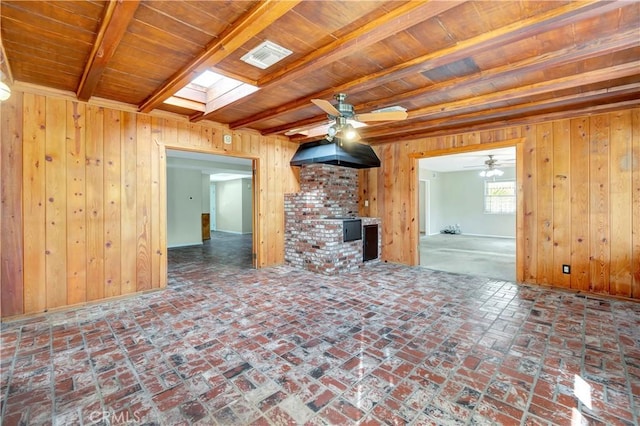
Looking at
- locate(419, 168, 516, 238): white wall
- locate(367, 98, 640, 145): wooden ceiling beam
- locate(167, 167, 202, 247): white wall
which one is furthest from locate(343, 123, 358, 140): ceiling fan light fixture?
locate(419, 168, 516, 238): white wall

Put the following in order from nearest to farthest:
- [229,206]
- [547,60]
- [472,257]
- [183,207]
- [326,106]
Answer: [547,60], [326,106], [472,257], [183,207], [229,206]

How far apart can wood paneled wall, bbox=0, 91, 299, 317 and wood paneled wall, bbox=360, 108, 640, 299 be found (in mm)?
5124

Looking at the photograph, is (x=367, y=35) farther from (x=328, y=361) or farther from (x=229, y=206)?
(x=229, y=206)

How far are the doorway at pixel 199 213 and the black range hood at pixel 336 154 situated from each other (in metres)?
1.04

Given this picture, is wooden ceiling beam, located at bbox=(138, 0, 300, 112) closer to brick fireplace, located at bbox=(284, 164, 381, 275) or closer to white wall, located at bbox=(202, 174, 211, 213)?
brick fireplace, located at bbox=(284, 164, 381, 275)

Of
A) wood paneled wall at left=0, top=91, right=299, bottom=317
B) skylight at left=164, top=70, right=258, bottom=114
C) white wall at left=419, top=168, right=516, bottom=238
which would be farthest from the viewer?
white wall at left=419, top=168, right=516, bottom=238

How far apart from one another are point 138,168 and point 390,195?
453 cm

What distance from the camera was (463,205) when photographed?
1136 cm

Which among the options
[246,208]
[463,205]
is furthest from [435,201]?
[246,208]

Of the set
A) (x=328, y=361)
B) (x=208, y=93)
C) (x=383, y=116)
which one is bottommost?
(x=328, y=361)

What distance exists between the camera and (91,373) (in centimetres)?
215

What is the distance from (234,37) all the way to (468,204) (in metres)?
11.2

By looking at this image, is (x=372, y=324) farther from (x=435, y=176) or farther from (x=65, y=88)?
(x=435, y=176)

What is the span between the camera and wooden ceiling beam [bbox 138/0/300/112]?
71.9 inches
